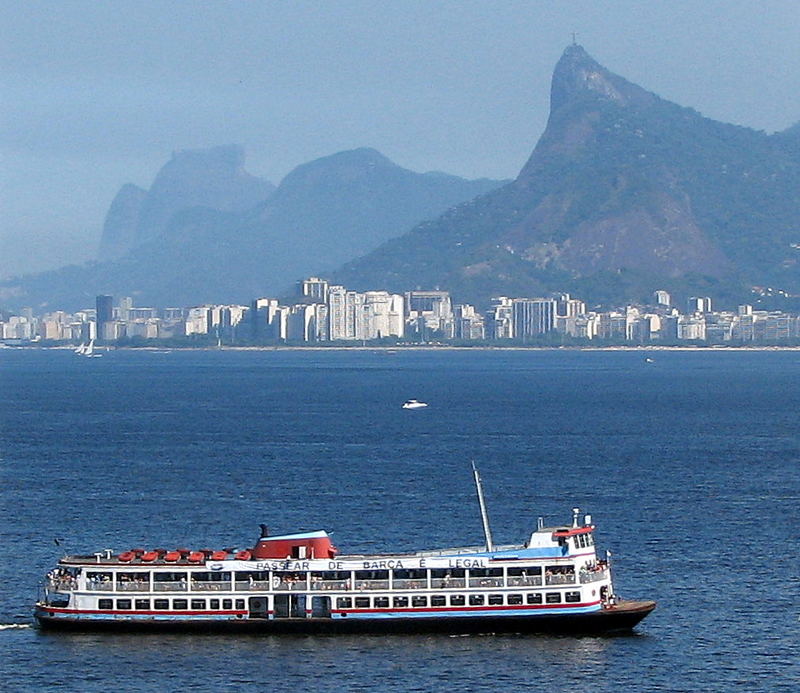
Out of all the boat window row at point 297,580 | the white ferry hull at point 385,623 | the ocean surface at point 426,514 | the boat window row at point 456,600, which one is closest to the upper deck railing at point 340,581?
the boat window row at point 297,580

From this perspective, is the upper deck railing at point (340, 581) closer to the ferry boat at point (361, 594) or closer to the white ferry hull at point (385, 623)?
the ferry boat at point (361, 594)

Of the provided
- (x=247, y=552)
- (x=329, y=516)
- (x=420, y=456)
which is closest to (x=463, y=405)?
(x=420, y=456)

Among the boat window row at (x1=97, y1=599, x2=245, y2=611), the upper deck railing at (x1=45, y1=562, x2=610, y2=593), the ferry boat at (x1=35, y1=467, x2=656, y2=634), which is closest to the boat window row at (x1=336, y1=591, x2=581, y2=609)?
the ferry boat at (x1=35, y1=467, x2=656, y2=634)

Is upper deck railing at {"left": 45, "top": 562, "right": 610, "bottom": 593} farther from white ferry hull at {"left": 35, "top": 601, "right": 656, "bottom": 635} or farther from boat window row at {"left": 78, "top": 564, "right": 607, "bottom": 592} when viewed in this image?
white ferry hull at {"left": 35, "top": 601, "right": 656, "bottom": 635}

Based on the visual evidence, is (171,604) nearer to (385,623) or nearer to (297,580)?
(297,580)

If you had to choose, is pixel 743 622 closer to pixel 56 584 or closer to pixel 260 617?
pixel 260 617

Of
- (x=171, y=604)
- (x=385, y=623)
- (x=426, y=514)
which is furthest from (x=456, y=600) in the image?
(x=426, y=514)
